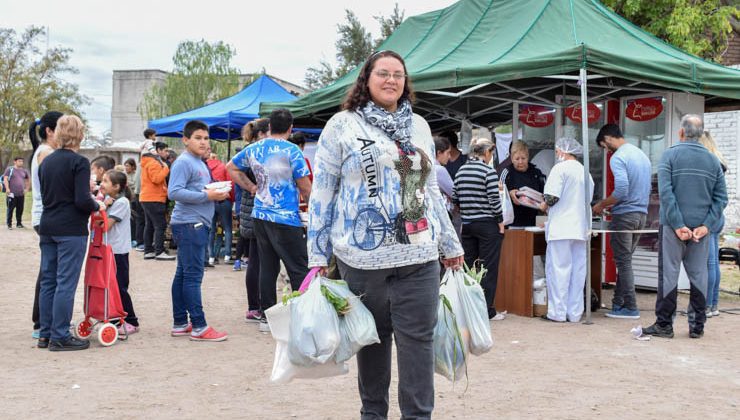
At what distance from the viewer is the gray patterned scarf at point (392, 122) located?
333cm

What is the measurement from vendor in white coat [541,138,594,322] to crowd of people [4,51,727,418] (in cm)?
1

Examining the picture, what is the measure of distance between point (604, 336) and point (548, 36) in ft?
11.1

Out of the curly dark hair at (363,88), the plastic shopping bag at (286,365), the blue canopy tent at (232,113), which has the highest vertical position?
the blue canopy tent at (232,113)


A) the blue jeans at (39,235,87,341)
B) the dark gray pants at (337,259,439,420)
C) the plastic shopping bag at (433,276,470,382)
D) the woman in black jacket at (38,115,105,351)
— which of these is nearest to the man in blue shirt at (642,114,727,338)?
the plastic shopping bag at (433,276,470,382)

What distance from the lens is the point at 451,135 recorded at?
9.32 meters

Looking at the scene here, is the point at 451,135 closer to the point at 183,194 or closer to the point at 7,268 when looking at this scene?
the point at 183,194

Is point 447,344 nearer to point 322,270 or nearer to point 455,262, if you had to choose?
point 455,262

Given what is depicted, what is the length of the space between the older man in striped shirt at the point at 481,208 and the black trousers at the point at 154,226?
6.18 metres

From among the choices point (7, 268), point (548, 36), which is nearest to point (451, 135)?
point (548, 36)

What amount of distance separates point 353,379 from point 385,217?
227 cm

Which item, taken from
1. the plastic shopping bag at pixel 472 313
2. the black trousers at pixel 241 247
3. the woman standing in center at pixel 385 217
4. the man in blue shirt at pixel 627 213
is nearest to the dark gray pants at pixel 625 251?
the man in blue shirt at pixel 627 213

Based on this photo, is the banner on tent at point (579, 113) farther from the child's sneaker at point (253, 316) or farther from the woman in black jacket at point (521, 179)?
the child's sneaker at point (253, 316)

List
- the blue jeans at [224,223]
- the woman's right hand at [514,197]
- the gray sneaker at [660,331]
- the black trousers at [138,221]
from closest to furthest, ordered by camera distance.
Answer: the gray sneaker at [660,331] → the woman's right hand at [514,197] → the blue jeans at [224,223] → the black trousers at [138,221]

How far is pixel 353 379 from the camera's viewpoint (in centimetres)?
522
